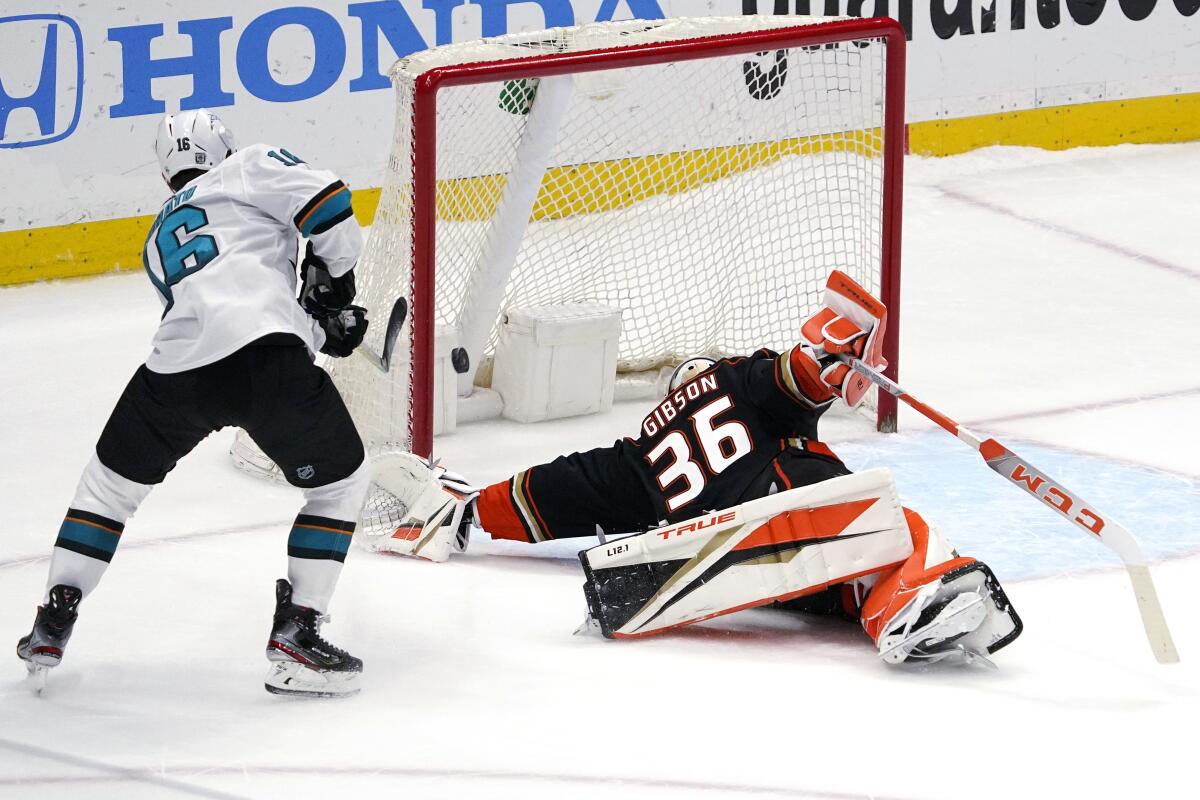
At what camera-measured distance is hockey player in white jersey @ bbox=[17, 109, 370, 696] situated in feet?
9.50

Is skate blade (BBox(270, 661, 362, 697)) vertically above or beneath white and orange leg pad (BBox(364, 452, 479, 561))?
beneath

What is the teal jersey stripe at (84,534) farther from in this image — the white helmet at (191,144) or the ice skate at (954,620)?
the ice skate at (954,620)

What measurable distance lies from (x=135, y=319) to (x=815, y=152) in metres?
2.04

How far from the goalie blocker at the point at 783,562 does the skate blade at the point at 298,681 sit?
49cm

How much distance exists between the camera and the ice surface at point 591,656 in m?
2.69

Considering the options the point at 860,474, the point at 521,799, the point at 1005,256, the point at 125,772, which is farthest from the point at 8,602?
the point at 1005,256

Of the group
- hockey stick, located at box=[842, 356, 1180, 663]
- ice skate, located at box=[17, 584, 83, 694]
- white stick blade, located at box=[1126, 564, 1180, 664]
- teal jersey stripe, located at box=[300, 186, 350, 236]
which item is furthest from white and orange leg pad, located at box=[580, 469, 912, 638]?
ice skate, located at box=[17, 584, 83, 694]

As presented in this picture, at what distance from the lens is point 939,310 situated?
18.6 feet

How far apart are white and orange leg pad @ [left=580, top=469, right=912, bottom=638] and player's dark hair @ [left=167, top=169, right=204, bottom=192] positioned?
2.97 ft

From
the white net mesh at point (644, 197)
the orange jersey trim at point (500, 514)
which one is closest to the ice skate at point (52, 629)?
the orange jersey trim at point (500, 514)

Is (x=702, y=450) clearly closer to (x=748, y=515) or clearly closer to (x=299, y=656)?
(x=748, y=515)

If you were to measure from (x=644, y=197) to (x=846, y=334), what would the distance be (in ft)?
6.45

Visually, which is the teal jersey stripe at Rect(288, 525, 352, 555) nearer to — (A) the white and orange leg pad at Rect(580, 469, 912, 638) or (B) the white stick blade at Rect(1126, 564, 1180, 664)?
(A) the white and orange leg pad at Rect(580, 469, 912, 638)

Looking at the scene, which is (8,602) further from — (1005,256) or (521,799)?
(1005,256)
